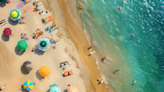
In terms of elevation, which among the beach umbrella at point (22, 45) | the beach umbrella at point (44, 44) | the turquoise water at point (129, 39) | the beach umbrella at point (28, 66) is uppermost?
the beach umbrella at point (22, 45)

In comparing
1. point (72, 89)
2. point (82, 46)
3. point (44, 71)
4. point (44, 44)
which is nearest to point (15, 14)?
point (44, 44)

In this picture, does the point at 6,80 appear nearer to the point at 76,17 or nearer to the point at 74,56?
the point at 74,56

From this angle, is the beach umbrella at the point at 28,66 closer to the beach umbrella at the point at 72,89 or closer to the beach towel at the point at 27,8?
the beach umbrella at the point at 72,89

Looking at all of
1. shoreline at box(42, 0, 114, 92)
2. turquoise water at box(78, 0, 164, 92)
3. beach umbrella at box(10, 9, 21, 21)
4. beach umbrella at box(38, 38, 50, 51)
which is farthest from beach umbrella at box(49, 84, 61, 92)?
beach umbrella at box(10, 9, 21, 21)

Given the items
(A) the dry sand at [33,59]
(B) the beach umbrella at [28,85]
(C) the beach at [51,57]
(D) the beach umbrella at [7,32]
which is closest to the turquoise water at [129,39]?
(C) the beach at [51,57]

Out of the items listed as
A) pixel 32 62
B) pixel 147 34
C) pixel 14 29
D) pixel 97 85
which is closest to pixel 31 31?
pixel 14 29

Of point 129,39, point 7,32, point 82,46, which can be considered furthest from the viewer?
point 129,39

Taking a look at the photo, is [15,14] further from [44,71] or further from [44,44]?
[44,71]
